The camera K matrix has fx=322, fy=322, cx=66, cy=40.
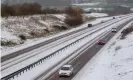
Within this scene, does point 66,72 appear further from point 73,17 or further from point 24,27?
point 73,17

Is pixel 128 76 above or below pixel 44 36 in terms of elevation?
above

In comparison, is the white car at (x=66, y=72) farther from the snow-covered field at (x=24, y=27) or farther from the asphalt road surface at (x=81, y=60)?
the snow-covered field at (x=24, y=27)

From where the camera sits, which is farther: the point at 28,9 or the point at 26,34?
the point at 28,9

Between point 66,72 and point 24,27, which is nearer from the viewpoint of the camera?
point 66,72

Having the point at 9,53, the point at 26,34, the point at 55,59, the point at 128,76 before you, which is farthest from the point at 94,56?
the point at 26,34

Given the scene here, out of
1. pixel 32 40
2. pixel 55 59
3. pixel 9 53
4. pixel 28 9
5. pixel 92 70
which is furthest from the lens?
pixel 28 9

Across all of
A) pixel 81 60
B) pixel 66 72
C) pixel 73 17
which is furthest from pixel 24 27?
pixel 66 72

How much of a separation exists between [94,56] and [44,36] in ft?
109

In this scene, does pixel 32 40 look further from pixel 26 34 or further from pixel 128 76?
pixel 128 76

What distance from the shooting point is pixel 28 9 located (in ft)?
343

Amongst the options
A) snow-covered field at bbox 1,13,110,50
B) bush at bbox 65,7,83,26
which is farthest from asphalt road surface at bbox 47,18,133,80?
bush at bbox 65,7,83,26

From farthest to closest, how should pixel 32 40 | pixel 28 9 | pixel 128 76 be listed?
pixel 28 9
pixel 32 40
pixel 128 76

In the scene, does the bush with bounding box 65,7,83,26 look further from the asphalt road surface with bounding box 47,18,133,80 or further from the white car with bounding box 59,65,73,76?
the white car with bounding box 59,65,73,76

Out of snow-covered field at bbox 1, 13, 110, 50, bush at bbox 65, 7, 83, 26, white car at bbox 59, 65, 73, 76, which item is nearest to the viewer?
white car at bbox 59, 65, 73, 76
